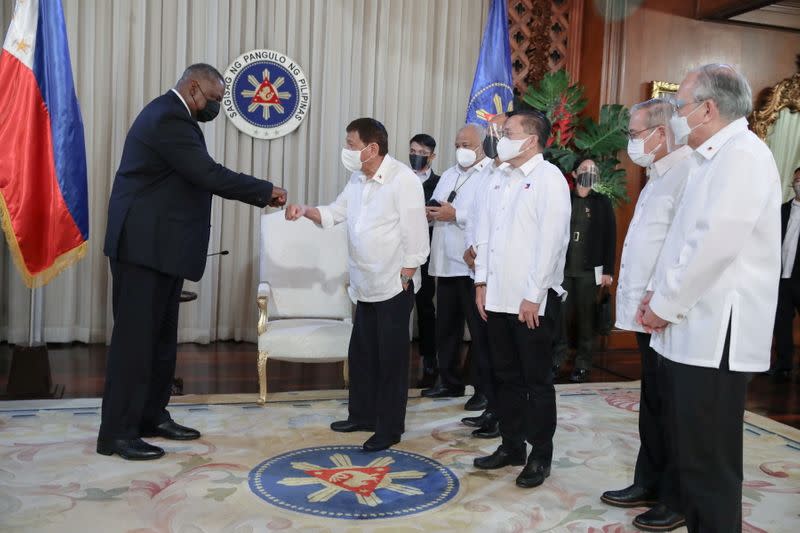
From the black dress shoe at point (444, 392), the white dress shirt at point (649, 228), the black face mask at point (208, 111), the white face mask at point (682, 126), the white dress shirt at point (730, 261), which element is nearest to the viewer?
the white dress shirt at point (730, 261)

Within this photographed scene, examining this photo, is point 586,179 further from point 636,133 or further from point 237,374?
point 237,374

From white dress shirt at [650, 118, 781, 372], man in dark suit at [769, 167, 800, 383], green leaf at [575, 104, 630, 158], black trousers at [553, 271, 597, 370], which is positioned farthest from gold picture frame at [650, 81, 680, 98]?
white dress shirt at [650, 118, 781, 372]

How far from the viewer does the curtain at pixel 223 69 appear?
488 centimetres

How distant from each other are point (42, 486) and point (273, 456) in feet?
2.81

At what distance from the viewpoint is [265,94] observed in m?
5.15

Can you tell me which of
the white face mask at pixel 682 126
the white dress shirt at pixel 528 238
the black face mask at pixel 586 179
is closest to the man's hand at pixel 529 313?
the white dress shirt at pixel 528 238

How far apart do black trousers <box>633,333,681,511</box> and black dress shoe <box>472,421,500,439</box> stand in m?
0.82

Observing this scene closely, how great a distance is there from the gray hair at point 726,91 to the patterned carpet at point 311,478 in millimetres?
1405

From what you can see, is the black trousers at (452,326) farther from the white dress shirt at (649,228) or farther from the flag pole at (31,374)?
the flag pole at (31,374)

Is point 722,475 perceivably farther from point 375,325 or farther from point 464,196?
point 464,196

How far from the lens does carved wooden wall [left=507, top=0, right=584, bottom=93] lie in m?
5.67

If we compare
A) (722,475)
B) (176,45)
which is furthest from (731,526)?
(176,45)

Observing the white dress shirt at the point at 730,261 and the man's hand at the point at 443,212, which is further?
the man's hand at the point at 443,212

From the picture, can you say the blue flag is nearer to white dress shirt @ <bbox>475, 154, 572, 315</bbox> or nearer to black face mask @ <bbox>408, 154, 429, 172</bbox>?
black face mask @ <bbox>408, 154, 429, 172</bbox>
